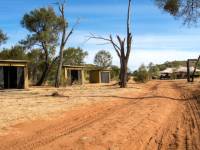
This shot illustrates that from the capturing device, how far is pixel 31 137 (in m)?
10.4

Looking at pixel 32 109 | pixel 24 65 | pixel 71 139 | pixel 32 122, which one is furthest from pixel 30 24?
pixel 71 139

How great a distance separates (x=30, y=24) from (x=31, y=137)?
43.1 m

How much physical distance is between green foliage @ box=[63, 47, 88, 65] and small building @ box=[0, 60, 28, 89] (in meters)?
28.3

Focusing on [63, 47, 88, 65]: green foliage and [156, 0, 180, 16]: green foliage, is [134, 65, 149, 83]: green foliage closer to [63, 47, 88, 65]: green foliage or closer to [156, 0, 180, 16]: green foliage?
[63, 47, 88, 65]: green foliage

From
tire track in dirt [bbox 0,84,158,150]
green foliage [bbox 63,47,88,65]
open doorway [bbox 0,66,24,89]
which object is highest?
green foliage [bbox 63,47,88,65]

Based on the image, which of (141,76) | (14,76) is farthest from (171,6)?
(141,76)

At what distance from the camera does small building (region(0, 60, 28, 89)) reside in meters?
36.2

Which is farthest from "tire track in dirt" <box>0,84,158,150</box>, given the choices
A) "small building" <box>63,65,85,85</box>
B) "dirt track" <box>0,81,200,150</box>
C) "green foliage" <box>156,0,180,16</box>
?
"small building" <box>63,65,85,85</box>

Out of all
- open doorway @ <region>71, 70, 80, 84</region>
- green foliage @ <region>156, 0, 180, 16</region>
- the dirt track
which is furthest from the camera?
open doorway @ <region>71, 70, 80, 84</region>

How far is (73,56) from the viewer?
224ft

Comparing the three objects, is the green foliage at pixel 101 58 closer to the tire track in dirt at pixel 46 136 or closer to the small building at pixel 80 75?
the small building at pixel 80 75

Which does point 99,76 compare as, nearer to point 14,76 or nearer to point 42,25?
point 42,25

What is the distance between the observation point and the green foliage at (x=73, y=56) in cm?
6607

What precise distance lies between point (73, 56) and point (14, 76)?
104 feet
